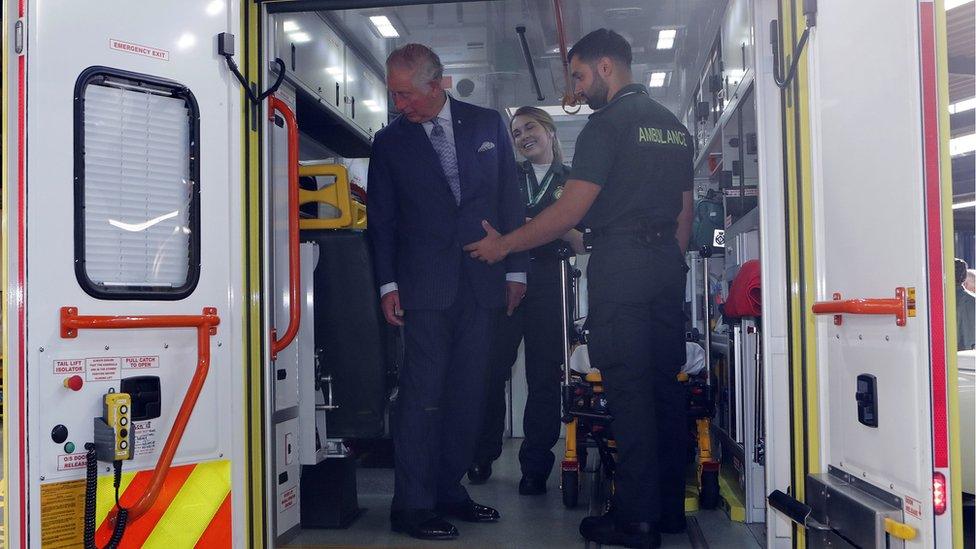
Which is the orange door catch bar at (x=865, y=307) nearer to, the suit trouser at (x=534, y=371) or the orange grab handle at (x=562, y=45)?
the orange grab handle at (x=562, y=45)

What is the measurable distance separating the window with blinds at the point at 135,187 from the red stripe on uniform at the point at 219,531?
2.27 ft

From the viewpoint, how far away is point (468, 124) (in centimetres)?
412

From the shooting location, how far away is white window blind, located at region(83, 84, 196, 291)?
2482 mm

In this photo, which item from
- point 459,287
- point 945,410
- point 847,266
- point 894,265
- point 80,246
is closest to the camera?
point 945,410

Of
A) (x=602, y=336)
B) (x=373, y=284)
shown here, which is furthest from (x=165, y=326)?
(x=602, y=336)

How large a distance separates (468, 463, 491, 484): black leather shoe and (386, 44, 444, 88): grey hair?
81.7 inches

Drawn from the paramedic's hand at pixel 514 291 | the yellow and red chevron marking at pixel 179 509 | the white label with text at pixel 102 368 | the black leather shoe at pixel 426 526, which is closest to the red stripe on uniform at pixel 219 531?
the yellow and red chevron marking at pixel 179 509

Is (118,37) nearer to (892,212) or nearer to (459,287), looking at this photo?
(459,287)

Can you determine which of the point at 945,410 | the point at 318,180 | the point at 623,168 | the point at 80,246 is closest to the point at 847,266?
the point at 945,410

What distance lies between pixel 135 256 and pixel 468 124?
1.95m

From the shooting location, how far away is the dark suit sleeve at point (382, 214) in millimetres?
3906

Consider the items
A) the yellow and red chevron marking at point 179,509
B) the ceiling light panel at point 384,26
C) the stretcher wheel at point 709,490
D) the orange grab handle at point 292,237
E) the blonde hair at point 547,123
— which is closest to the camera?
the yellow and red chevron marking at point 179,509

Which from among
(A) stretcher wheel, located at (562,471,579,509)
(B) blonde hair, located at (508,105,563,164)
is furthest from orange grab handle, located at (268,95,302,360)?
(B) blonde hair, located at (508,105,563,164)

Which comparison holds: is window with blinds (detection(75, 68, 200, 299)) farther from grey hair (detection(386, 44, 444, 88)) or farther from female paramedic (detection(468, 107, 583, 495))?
female paramedic (detection(468, 107, 583, 495))
